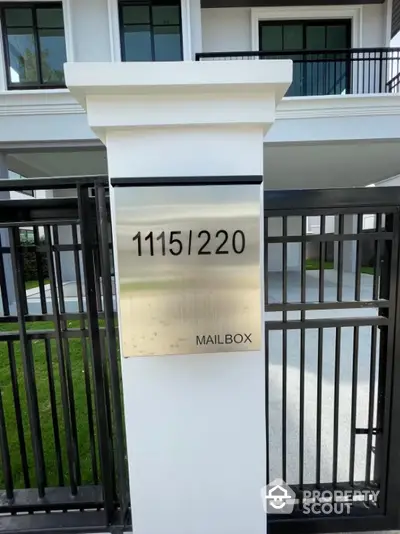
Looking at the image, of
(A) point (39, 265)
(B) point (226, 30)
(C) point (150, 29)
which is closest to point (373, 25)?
(B) point (226, 30)

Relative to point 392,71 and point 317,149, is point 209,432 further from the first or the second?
point 392,71

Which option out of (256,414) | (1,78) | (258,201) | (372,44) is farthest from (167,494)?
(372,44)

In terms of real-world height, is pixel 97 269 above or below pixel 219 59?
below

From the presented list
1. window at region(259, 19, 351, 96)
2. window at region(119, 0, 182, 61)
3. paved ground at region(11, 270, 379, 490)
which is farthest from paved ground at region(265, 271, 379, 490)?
window at region(119, 0, 182, 61)

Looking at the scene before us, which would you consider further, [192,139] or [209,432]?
[209,432]

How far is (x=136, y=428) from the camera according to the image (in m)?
1.20

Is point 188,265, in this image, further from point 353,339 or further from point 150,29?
point 150,29

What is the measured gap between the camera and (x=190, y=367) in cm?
117

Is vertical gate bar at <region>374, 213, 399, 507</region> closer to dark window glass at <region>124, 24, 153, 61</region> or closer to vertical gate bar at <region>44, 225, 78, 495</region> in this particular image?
vertical gate bar at <region>44, 225, 78, 495</region>

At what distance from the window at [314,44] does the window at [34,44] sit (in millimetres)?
4531

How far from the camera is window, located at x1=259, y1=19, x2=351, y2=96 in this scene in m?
7.18

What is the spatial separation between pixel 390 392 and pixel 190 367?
98 centimetres

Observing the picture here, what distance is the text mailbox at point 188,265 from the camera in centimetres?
102

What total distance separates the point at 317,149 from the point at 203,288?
21.1ft
